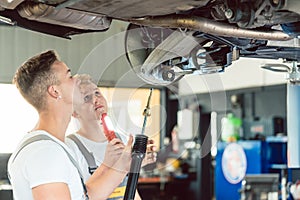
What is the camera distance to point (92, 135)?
275 cm

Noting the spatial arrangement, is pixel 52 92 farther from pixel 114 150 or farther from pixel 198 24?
pixel 198 24

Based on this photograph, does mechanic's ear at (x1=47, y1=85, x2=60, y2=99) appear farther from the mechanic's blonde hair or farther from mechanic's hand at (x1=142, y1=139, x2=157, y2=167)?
mechanic's hand at (x1=142, y1=139, x2=157, y2=167)

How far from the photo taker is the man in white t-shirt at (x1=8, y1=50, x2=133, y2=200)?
2.04m

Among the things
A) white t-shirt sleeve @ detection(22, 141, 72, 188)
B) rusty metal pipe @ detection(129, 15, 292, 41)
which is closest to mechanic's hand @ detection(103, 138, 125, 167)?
white t-shirt sleeve @ detection(22, 141, 72, 188)

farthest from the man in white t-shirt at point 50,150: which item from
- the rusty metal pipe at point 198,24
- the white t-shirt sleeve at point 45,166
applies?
the rusty metal pipe at point 198,24

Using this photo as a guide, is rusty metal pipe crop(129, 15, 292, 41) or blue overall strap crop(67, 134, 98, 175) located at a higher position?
rusty metal pipe crop(129, 15, 292, 41)

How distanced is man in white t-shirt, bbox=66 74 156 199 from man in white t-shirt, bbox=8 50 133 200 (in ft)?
0.20

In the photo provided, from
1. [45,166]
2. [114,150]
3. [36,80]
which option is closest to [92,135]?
[114,150]

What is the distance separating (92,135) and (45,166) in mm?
726

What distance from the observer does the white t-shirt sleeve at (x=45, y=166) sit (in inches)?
80.0

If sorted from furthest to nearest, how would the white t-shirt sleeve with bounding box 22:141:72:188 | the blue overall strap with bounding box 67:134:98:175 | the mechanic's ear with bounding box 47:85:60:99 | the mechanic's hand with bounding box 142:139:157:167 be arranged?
1. the blue overall strap with bounding box 67:134:98:175
2. the mechanic's hand with bounding box 142:139:157:167
3. the mechanic's ear with bounding box 47:85:60:99
4. the white t-shirt sleeve with bounding box 22:141:72:188

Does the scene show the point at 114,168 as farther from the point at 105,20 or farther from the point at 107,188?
the point at 105,20

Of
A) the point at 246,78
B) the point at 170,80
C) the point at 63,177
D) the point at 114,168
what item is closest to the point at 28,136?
the point at 63,177

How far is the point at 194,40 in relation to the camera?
239 cm
